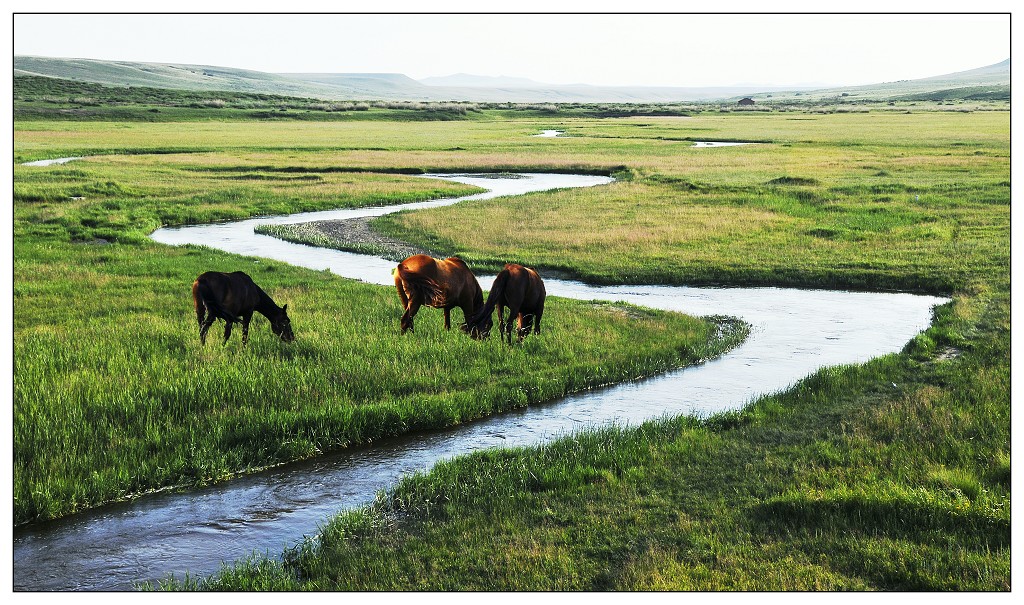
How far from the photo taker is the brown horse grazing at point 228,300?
1391cm

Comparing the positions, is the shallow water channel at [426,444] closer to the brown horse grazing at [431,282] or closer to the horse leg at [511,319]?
the horse leg at [511,319]

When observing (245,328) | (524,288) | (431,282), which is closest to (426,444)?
(431,282)

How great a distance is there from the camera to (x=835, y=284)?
24.0m

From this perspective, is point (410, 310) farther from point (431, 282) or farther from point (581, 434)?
point (581, 434)

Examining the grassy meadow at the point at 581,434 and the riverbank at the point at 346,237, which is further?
the riverbank at the point at 346,237

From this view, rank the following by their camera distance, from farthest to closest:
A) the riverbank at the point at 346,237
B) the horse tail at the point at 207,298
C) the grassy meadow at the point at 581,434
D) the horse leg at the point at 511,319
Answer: the riverbank at the point at 346,237
the horse leg at the point at 511,319
the horse tail at the point at 207,298
the grassy meadow at the point at 581,434

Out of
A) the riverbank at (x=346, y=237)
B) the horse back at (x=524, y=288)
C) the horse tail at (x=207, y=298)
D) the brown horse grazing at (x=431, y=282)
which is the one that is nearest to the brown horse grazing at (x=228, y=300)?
the horse tail at (x=207, y=298)

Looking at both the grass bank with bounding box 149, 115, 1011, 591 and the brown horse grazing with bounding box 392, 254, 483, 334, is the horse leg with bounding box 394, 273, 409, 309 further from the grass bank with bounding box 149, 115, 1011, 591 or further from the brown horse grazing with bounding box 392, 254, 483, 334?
the grass bank with bounding box 149, 115, 1011, 591

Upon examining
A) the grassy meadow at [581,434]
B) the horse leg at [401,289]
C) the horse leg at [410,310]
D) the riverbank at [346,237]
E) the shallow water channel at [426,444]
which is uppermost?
the horse leg at [401,289]

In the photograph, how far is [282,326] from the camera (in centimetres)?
1544

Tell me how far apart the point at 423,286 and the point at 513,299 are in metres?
1.63

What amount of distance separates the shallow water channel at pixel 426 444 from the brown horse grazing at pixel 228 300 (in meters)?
3.93

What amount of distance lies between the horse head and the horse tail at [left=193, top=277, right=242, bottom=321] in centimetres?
109

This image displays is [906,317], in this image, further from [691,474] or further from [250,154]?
[250,154]
